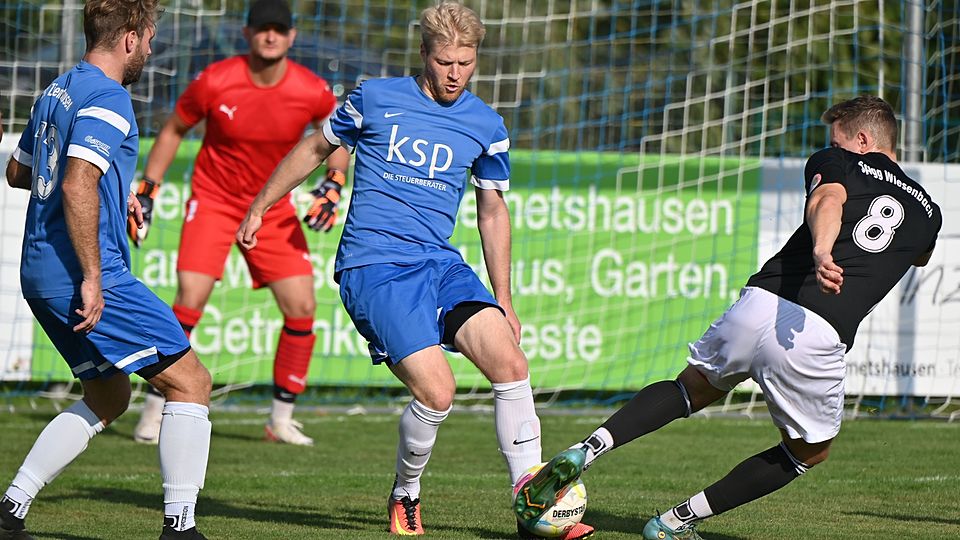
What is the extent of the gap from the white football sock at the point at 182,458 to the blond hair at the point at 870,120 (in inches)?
103

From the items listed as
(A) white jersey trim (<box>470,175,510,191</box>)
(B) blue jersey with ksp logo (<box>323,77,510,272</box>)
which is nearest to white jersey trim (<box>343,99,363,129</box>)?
(B) blue jersey with ksp logo (<box>323,77,510,272</box>)

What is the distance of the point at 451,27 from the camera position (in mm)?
5398

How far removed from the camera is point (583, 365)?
11.0 m

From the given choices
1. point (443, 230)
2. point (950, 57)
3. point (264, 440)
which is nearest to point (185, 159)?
point (264, 440)

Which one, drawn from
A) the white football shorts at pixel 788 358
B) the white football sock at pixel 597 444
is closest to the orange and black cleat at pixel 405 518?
the white football sock at pixel 597 444

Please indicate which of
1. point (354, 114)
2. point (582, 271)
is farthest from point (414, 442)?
point (582, 271)

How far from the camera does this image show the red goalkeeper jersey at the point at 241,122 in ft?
28.9

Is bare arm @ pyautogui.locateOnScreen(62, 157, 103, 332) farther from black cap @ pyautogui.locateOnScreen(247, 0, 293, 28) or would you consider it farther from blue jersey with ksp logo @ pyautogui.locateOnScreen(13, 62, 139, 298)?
black cap @ pyautogui.locateOnScreen(247, 0, 293, 28)

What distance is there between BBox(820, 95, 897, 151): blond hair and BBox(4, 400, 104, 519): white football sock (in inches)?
121

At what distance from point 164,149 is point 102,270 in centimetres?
405

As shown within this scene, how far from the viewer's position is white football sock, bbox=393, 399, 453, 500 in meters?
5.47

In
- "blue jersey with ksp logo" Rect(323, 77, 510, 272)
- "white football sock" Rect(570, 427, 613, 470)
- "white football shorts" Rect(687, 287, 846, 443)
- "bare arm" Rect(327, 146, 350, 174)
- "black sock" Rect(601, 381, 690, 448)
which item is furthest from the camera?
"bare arm" Rect(327, 146, 350, 174)

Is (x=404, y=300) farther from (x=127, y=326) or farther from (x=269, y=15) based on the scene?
(x=269, y=15)

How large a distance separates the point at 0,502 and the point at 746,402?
7.28 meters
